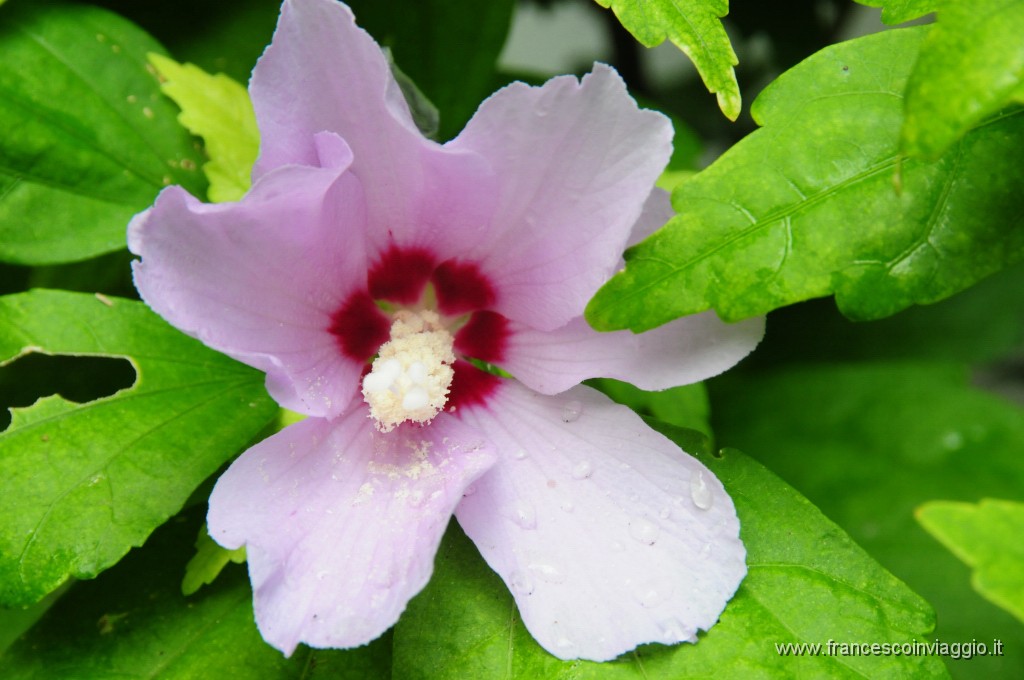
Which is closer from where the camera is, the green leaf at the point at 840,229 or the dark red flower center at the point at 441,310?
the green leaf at the point at 840,229

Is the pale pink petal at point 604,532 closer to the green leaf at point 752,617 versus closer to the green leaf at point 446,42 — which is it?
the green leaf at point 752,617

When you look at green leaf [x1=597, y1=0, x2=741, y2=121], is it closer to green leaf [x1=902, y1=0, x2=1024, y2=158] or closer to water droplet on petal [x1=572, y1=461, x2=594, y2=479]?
green leaf [x1=902, y1=0, x2=1024, y2=158]

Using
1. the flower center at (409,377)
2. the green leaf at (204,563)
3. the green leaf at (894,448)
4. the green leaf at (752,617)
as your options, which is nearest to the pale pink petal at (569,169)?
the flower center at (409,377)

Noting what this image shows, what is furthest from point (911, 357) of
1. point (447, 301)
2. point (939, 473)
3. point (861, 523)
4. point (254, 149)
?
point (254, 149)

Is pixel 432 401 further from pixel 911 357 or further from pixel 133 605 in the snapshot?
pixel 911 357

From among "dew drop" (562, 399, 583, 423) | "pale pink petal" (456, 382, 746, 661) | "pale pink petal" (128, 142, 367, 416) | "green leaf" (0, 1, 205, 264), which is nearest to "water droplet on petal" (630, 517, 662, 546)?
"pale pink petal" (456, 382, 746, 661)

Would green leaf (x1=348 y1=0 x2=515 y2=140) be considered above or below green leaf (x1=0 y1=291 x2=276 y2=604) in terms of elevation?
above
